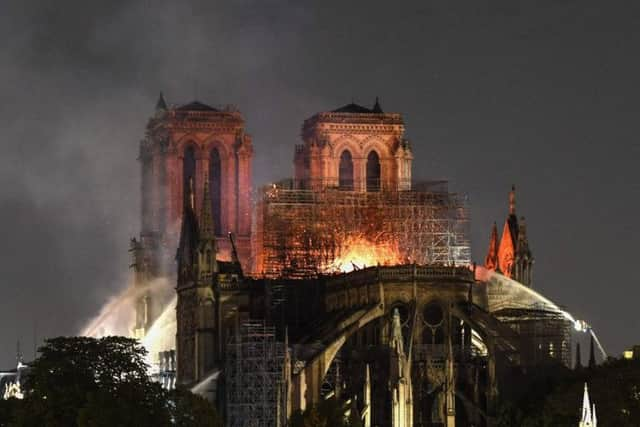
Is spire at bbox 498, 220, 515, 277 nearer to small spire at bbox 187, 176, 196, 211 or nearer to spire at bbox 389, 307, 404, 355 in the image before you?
small spire at bbox 187, 176, 196, 211

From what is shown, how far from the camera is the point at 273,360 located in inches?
5861

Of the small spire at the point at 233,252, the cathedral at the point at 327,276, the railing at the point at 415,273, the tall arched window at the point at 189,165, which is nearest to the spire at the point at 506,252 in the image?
the cathedral at the point at 327,276

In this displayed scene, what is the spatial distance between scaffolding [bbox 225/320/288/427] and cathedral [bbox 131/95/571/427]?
0.31 ft

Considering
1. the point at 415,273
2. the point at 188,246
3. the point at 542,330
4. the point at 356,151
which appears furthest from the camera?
the point at 356,151

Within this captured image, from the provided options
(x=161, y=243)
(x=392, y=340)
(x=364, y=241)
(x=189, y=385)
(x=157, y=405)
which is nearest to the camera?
(x=157, y=405)

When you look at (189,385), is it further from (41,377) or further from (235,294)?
(41,377)

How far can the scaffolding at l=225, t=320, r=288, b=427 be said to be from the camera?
148 meters

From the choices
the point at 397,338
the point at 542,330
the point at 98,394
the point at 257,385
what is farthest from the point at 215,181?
the point at 98,394

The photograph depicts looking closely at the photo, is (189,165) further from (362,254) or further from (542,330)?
(542,330)

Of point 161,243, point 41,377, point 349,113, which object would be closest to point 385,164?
point 349,113

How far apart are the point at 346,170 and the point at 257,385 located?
3079 centimetres

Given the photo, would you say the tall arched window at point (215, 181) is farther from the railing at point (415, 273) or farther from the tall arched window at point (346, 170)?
the railing at point (415, 273)

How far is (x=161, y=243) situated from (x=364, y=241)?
70.4 feet

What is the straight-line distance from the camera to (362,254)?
556 feet
